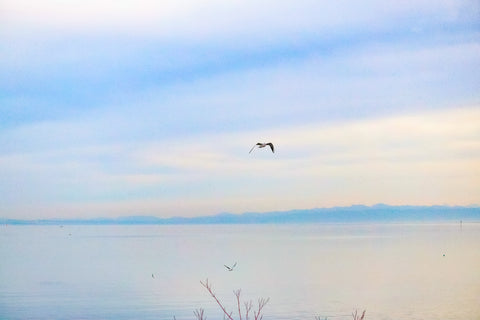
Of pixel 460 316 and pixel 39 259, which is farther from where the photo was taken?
pixel 39 259

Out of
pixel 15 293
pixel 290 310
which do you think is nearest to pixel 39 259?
pixel 15 293

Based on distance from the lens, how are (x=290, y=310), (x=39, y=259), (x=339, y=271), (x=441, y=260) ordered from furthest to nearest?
(x=39, y=259) < (x=441, y=260) < (x=339, y=271) < (x=290, y=310)

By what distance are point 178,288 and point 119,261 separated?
7782mm

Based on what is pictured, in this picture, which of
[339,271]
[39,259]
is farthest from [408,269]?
[39,259]

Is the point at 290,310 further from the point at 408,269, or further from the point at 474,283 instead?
the point at 408,269

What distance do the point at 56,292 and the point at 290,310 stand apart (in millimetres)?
5172

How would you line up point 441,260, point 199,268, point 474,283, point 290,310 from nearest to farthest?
point 290,310 → point 474,283 → point 199,268 → point 441,260

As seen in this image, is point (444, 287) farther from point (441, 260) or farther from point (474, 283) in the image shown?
point (441, 260)

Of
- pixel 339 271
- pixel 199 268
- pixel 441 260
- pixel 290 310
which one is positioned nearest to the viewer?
pixel 290 310

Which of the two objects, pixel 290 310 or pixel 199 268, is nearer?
pixel 290 310

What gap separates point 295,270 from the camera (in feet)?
56.5

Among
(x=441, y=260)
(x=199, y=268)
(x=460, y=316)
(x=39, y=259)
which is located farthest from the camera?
(x=39, y=259)

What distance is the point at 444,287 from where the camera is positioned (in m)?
13.4

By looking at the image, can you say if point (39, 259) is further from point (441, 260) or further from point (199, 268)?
point (441, 260)
